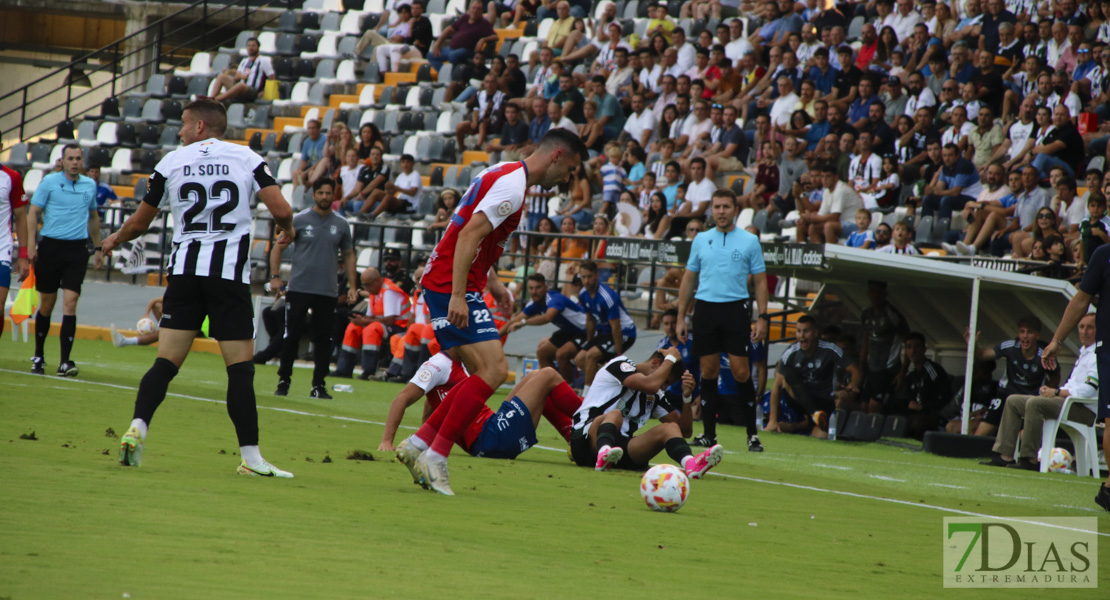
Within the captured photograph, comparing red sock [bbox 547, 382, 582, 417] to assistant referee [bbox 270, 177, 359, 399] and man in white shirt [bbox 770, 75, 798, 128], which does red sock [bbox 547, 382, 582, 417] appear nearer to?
assistant referee [bbox 270, 177, 359, 399]

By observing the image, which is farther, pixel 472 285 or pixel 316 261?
pixel 316 261

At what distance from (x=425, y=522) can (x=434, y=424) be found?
1357mm

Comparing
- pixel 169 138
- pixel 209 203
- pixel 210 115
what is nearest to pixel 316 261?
pixel 210 115

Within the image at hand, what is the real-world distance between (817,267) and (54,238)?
25.6 ft

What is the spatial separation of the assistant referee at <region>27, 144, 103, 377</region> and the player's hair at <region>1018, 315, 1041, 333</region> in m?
9.51

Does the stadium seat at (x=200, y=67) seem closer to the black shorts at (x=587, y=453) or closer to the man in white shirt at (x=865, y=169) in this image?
the man in white shirt at (x=865, y=169)

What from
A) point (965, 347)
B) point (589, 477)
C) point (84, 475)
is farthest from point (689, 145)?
point (84, 475)

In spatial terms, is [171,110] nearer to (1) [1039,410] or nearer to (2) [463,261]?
(1) [1039,410]

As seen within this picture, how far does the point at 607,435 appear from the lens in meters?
8.41

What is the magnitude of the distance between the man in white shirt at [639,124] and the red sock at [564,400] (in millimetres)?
12585

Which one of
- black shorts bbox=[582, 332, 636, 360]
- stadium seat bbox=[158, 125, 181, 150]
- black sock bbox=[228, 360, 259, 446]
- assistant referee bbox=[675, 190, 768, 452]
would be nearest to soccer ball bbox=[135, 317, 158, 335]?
black shorts bbox=[582, 332, 636, 360]

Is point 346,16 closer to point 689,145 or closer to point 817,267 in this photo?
point 689,145

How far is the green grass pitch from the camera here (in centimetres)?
403

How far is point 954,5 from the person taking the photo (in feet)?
64.0
